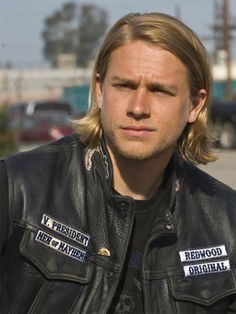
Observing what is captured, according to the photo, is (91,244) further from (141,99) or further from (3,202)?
(141,99)

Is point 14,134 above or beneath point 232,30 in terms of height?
beneath

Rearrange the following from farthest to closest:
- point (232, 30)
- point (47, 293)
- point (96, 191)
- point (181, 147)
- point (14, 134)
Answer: point (232, 30), point (14, 134), point (181, 147), point (96, 191), point (47, 293)

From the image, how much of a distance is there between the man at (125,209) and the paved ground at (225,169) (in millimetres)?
12585

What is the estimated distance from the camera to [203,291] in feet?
8.10

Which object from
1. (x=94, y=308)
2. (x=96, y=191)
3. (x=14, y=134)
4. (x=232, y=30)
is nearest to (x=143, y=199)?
(x=96, y=191)

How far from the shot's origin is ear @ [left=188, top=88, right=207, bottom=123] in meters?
2.67

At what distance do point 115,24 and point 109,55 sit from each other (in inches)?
4.8

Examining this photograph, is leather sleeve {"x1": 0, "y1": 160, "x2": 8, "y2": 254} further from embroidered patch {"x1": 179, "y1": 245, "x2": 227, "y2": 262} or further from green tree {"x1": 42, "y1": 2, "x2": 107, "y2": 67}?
green tree {"x1": 42, "y1": 2, "x2": 107, "y2": 67}

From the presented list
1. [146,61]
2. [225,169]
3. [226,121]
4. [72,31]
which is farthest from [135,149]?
[72,31]

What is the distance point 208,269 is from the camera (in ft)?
8.21

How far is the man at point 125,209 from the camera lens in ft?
7.61

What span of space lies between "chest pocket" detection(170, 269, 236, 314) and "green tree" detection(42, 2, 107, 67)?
5909 centimetres

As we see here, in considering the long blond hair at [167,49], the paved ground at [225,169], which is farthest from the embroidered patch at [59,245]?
the paved ground at [225,169]

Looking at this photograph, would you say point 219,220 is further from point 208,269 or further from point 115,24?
point 115,24
